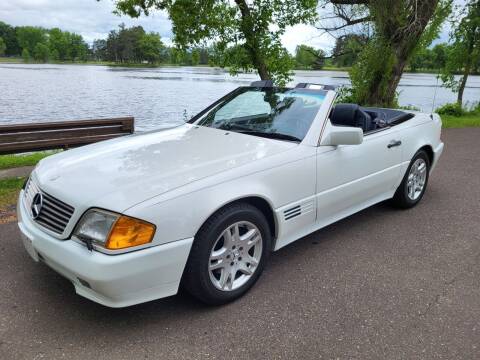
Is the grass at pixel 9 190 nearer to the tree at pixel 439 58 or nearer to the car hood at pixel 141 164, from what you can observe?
the car hood at pixel 141 164

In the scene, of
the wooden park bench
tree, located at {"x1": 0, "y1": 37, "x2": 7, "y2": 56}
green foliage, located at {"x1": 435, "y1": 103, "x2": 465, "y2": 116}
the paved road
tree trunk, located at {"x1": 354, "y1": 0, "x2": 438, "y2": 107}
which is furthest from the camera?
tree, located at {"x1": 0, "y1": 37, "x2": 7, "y2": 56}

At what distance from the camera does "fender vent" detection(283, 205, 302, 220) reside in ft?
10.3

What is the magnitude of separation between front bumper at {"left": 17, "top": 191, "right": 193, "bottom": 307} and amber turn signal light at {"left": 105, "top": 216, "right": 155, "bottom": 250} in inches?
2.3

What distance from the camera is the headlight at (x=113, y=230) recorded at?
233 centimetres

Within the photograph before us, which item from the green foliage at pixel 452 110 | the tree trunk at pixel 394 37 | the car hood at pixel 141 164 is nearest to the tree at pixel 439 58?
the green foliage at pixel 452 110

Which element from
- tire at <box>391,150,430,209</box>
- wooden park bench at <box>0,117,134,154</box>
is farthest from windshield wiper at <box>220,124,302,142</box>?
wooden park bench at <box>0,117,134,154</box>

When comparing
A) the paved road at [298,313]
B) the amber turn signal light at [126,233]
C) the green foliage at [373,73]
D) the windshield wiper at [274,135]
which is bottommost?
the paved road at [298,313]

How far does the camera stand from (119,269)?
91.0 inches

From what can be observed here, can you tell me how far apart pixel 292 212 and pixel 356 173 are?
36.6 inches

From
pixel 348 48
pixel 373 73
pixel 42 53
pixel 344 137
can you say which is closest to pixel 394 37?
pixel 373 73

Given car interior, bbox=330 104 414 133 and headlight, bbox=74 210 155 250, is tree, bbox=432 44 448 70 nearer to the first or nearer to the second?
car interior, bbox=330 104 414 133

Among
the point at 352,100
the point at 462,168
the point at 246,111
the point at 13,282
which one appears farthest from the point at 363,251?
the point at 352,100

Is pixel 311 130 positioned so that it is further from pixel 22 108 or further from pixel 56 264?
pixel 22 108

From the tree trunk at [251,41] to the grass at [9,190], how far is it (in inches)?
222
